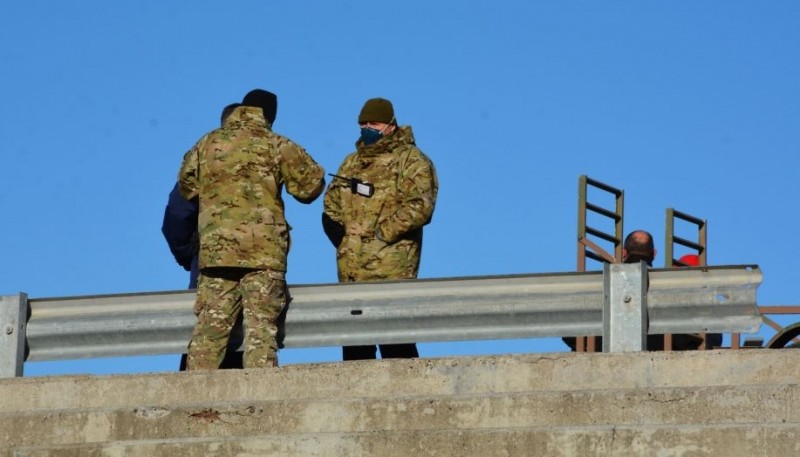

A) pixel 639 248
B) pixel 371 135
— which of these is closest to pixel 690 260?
pixel 639 248

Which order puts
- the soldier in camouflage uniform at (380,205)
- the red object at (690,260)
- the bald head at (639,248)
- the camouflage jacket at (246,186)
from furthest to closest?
the red object at (690,260) < the bald head at (639,248) < the soldier in camouflage uniform at (380,205) < the camouflage jacket at (246,186)

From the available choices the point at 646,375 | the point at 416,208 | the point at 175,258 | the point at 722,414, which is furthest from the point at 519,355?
the point at 175,258

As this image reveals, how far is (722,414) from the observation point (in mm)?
8898

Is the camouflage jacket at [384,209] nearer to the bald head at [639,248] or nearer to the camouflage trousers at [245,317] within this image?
the camouflage trousers at [245,317]

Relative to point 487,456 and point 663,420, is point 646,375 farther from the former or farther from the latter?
point 487,456

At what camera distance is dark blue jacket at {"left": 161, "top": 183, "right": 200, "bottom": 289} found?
1222cm

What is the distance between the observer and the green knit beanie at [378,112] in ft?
39.9

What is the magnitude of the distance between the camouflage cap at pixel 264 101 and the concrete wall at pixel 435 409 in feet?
7.46

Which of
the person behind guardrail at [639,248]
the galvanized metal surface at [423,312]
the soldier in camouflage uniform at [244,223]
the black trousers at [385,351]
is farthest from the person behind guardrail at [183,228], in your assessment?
the person behind guardrail at [639,248]

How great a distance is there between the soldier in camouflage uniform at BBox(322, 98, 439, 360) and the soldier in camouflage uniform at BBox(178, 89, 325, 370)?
0.40 meters

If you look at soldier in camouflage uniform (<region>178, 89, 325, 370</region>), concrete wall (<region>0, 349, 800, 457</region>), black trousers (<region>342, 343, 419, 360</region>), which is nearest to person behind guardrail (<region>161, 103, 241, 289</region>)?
soldier in camouflage uniform (<region>178, 89, 325, 370</region>)

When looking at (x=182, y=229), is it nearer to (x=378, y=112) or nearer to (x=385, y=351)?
(x=378, y=112)

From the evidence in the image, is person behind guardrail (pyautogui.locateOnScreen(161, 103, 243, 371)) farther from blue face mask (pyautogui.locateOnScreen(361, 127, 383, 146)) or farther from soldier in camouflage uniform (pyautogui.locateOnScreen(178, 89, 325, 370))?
blue face mask (pyautogui.locateOnScreen(361, 127, 383, 146))

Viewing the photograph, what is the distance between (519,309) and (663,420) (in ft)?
6.69
